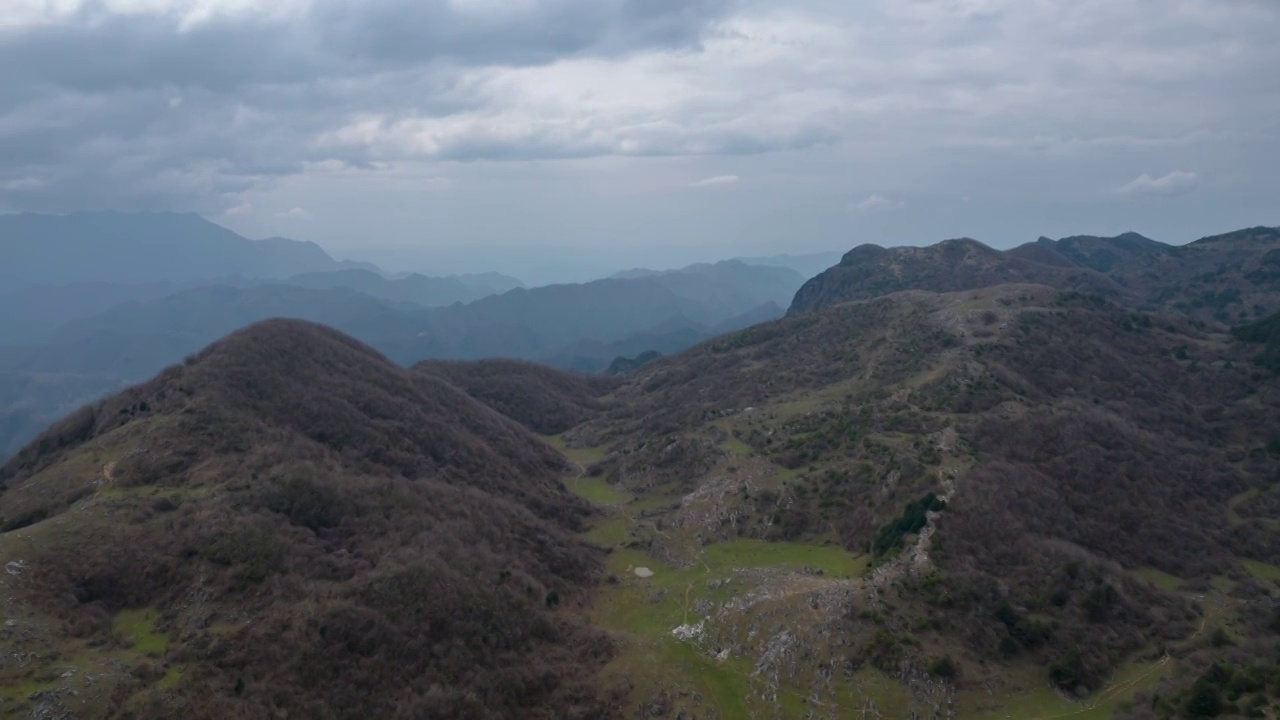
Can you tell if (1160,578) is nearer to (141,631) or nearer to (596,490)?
(596,490)

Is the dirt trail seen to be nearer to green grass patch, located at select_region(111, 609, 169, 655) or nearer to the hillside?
green grass patch, located at select_region(111, 609, 169, 655)

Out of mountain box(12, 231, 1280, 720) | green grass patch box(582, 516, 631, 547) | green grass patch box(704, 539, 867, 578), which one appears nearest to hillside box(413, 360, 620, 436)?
mountain box(12, 231, 1280, 720)

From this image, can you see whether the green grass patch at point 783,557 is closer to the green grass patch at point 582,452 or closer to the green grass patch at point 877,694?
the green grass patch at point 877,694

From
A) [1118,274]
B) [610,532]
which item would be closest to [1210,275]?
[1118,274]

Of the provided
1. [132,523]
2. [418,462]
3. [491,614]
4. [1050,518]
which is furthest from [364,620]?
[1050,518]

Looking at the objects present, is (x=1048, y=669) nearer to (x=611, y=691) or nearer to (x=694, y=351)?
(x=611, y=691)

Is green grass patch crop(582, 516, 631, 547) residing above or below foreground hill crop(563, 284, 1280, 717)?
below

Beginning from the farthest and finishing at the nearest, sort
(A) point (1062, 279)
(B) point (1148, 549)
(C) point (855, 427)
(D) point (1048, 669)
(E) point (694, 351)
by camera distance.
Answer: (A) point (1062, 279) → (E) point (694, 351) → (C) point (855, 427) → (B) point (1148, 549) → (D) point (1048, 669)

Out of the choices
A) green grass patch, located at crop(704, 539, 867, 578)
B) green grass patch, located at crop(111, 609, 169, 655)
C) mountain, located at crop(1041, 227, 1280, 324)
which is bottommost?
green grass patch, located at crop(704, 539, 867, 578)
